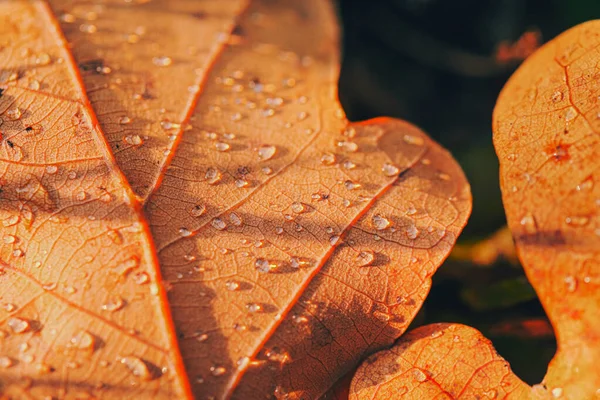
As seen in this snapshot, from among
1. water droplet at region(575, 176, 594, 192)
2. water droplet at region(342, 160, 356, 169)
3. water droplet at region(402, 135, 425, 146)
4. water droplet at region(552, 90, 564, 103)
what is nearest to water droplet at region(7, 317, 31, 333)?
water droplet at region(342, 160, 356, 169)

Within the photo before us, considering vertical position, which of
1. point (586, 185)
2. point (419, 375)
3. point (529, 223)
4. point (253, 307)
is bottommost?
point (419, 375)

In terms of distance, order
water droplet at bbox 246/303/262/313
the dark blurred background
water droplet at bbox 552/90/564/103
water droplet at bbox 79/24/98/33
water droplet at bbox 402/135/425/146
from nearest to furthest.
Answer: water droplet at bbox 246/303/262/313
water droplet at bbox 552/90/564/103
water droplet at bbox 402/135/425/146
water droplet at bbox 79/24/98/33
the dark blurred background

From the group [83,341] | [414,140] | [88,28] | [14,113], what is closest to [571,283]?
[414,140]

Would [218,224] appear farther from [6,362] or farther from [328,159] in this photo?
[6,362]

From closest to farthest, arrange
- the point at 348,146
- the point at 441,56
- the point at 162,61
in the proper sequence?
the point at 348,146 < the point at 162,61 < the point at 441,56

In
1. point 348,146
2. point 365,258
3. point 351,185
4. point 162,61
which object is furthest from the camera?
point 162,61

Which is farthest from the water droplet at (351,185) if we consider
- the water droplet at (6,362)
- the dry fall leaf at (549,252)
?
the water droplet at (6,362)

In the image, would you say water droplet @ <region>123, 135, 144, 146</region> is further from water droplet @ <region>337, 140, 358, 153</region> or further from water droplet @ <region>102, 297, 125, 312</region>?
water droplet @ <region>337, 140, 358, 153</region>

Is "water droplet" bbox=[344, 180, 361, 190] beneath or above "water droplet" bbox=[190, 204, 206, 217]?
above
